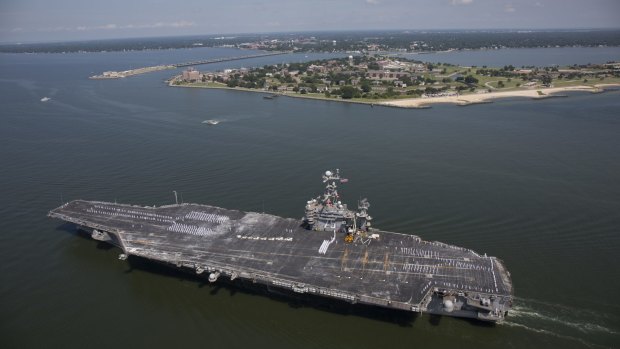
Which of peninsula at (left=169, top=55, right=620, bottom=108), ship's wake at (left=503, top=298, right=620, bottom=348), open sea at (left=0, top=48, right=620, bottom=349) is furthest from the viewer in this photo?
peninsula at (left=169, top=55, right=620, bottom=108)

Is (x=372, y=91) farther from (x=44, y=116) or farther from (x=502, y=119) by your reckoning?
(x=44, y=116)

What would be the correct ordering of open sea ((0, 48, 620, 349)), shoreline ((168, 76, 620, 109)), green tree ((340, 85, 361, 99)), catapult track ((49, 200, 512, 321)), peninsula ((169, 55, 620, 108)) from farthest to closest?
1. peninsula ((169, 55, 620, 108))
2. green tree ((340, 85, 361, 99))
3. shoreline ((168, 76, 620, 109))
4. open sea ((0, 48, 620, 349))
5. catapult track ((49, 200, 512, 321))

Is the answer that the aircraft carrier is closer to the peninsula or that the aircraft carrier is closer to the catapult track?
the catapult track

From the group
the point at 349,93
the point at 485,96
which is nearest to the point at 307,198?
the point at 349,93

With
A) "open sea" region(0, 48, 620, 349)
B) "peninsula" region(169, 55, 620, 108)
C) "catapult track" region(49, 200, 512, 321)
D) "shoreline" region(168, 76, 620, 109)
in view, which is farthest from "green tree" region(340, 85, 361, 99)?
"catapult track" region(49, 200, 512, 321)

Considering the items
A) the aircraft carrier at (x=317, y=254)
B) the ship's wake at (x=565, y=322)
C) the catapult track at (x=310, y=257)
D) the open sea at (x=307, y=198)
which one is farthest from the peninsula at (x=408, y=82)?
the ship's wake at (x=565, y=322)

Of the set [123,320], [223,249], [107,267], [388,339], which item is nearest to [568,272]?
[388,339]
